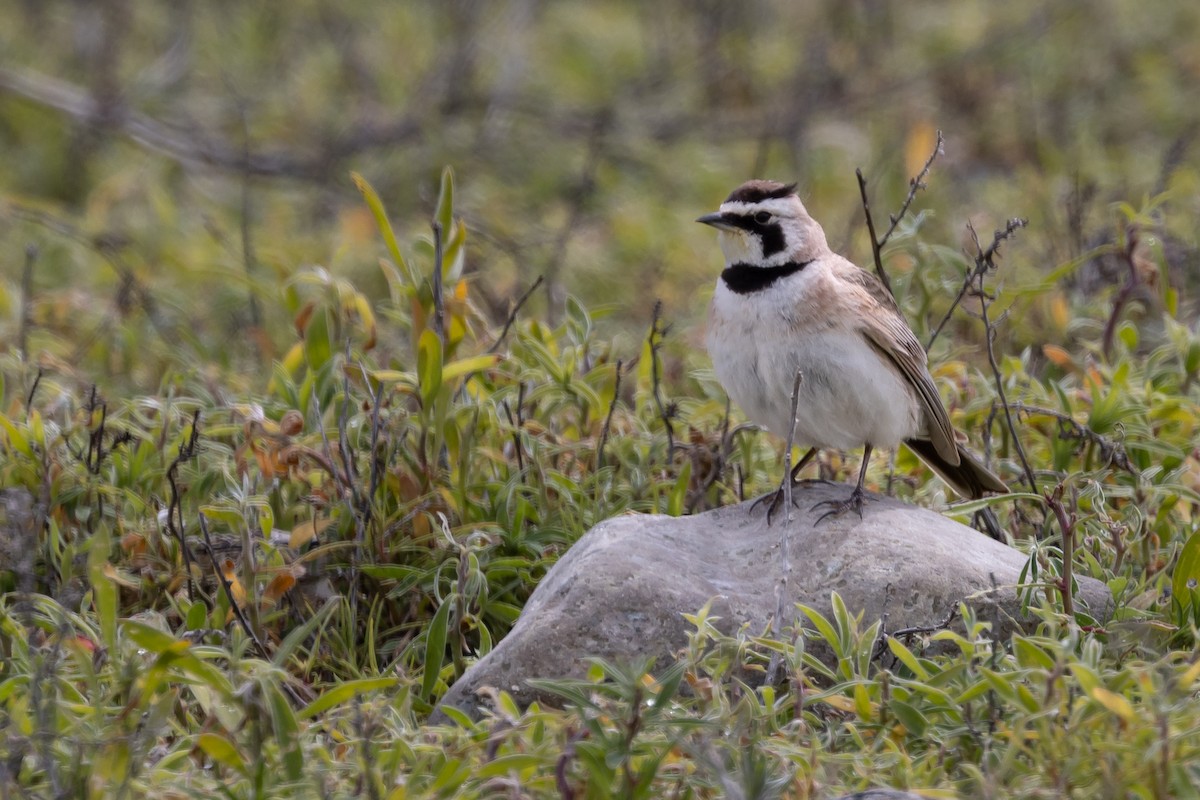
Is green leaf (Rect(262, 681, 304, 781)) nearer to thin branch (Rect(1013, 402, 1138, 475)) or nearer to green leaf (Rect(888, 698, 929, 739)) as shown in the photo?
green leaf (Rect(888, 698, 929, 739))

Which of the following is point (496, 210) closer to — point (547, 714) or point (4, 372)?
point (4, 372)

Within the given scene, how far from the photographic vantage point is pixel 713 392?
5.81m

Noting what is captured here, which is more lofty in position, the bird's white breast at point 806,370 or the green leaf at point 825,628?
the bird's white breast at point 806,370

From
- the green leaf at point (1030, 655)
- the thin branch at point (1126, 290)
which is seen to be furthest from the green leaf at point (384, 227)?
the thin branch at point (1126, 290)

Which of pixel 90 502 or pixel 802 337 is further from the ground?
pixel 802 337

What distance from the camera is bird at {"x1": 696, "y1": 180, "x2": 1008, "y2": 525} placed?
15.7ft

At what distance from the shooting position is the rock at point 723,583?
391 centimetres

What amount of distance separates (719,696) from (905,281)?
267 cm

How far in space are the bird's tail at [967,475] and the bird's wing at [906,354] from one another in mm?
57

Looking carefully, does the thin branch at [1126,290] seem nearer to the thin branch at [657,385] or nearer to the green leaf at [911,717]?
the thin branch at [657,385]

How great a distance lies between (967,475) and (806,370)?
79 cm

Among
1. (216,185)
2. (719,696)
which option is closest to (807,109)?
(216,185)

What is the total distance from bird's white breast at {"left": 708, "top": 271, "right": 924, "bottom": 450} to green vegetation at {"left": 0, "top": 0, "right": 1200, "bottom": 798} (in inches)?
16.6

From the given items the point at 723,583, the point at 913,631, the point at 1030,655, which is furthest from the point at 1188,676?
the point at 723,583
